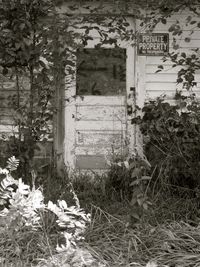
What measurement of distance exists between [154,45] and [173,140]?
168 centimetres

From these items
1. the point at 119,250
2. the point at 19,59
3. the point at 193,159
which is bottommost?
the point at 119,250

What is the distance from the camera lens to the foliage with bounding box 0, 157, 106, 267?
4.24 meters

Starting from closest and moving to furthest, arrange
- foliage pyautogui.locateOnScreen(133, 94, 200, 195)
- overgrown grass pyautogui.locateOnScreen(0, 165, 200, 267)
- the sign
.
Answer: overgrown grass pyautogui.locateOnScreen(0, 165, 200, 267) < foliage pyautogui.locateOnScreen(133, 94, 200, 195) < the sign

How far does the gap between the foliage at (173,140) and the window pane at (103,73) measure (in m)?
0.61

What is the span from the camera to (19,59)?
5.83 m

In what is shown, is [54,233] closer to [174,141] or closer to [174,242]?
[174,242]

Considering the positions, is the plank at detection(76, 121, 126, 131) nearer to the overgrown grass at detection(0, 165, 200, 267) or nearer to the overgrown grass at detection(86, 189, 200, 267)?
the overgrown grass at detection(0, 165, 200, 267)

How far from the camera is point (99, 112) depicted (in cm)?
841

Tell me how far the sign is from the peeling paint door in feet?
0.64

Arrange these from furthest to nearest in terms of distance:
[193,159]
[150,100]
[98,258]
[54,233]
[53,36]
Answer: [150,100] → [193,159] → [53,36] → [54,233] → [98,258]

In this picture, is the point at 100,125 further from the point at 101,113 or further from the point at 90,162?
the point at 90,162

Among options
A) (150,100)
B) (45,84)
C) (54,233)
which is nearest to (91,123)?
(150,100)

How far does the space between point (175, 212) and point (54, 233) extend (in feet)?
4.79

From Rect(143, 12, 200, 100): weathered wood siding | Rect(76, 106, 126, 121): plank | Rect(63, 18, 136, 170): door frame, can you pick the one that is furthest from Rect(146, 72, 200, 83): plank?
Rect(76, 106, 126, 121): plank
